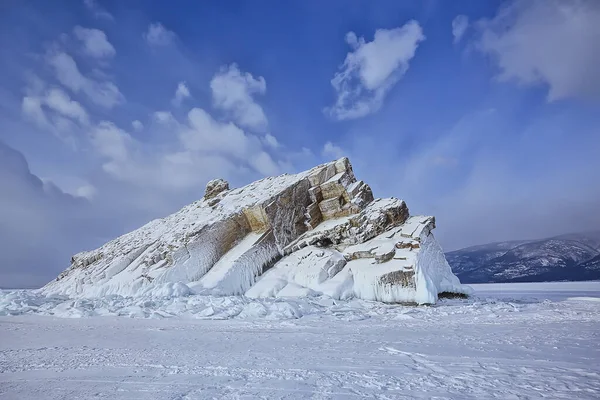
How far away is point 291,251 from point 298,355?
1584cm

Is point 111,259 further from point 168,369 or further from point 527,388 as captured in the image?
point 527,388

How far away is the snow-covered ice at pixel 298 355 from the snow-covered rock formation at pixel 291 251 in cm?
463

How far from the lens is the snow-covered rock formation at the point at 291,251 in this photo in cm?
1833

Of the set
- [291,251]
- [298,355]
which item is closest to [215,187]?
[291,251]

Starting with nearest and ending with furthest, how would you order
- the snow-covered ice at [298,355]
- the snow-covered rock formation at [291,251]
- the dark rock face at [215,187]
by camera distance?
1. the snow-covered ice at [298,355]
2. the snow-covered rock formation at [291,251]
3. the dark rock face at [215,187]

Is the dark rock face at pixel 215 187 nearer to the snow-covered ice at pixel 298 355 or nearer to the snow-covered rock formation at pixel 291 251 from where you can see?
the snow-covered rock formation at pixel 291 251

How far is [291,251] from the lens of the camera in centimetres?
Result: 2284

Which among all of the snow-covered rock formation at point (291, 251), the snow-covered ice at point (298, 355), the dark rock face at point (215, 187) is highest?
the dark rock face at point (215, 187)

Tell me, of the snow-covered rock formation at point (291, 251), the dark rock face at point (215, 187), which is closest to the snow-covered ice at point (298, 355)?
the snow-covered rock formation at point (291, 251)

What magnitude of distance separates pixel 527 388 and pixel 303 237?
1881 cm

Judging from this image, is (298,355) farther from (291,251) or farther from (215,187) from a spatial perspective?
(215,187)

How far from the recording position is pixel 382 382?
508 centimetres

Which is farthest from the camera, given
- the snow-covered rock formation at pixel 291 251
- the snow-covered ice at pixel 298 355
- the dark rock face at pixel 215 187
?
the dark rock face at pixel 215 187

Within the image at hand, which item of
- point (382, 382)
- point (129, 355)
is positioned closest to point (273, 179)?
point (129, 355)
